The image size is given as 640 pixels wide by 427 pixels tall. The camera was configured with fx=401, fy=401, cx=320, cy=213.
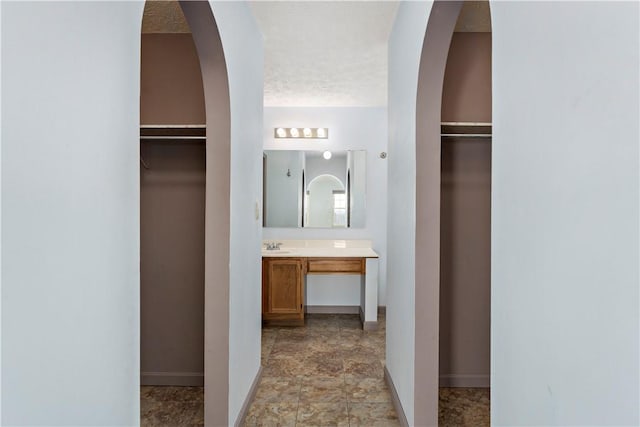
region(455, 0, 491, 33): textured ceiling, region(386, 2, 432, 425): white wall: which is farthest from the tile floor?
region(455, 0, 491, 33): textured ceiling

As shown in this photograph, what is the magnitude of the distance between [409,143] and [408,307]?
897 millimetres

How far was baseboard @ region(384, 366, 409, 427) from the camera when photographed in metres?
2.27

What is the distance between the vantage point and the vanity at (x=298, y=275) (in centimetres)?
436

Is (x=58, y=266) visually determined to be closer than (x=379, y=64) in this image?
Yes

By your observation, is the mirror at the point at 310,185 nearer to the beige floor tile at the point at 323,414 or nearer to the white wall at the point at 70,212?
the beige floor tile at the point at 323,414

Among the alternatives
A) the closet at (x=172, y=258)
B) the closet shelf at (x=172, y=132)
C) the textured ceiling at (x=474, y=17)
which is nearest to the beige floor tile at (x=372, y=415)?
the closet at (x=172, y=258)

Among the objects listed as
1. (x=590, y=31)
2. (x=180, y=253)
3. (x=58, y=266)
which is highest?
(x=590, y=31)

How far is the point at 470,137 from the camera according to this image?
9.36 feet

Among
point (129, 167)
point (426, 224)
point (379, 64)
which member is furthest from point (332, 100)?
point (129, 167)

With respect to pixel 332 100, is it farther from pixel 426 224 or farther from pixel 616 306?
pixel 616 306

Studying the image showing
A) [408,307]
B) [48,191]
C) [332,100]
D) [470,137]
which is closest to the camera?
[48,191]

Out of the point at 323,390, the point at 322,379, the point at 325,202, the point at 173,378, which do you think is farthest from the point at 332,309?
the point at 173,378

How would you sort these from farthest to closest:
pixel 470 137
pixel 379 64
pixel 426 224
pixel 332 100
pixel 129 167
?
pixel 332 100, pixel 379 64, pixel 470 137, pixel 426 224, pixel 129 167

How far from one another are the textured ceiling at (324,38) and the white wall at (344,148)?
1.55 feet
